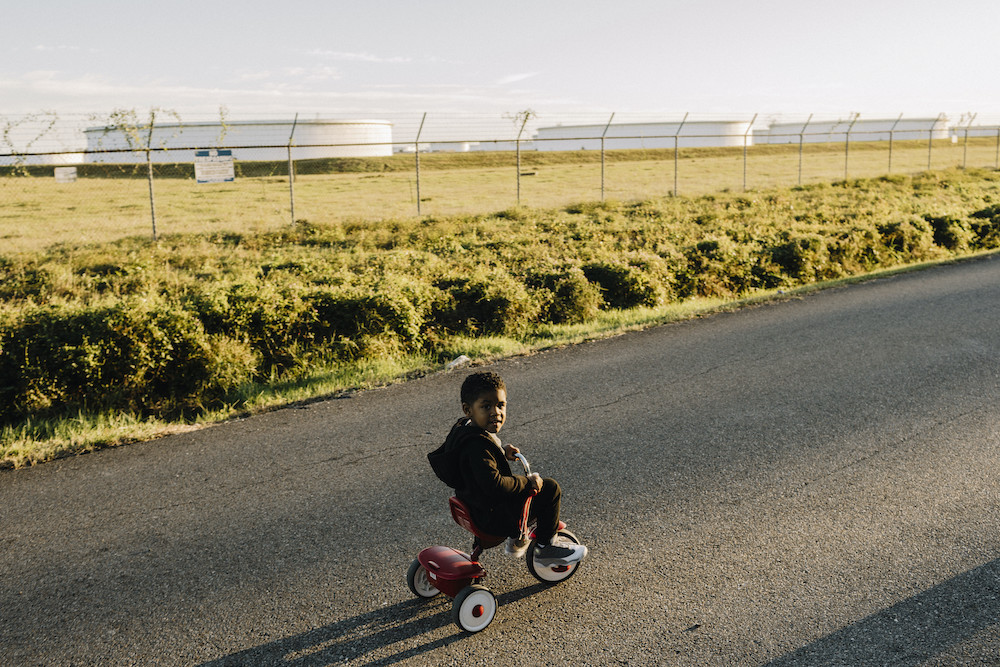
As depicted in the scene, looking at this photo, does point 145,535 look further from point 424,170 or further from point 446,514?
point 424,170

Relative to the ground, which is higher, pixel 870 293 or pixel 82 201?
pixel 82 201

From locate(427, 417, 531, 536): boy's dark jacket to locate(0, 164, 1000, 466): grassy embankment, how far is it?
11.9 ft

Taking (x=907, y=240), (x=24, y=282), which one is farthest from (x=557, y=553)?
(x=907, y=240)

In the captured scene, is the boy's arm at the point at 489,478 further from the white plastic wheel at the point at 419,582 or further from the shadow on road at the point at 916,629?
the shadow on road at the point at 916,629

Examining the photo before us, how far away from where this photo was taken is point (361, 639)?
336 cm

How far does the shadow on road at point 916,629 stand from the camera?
10.3 ft

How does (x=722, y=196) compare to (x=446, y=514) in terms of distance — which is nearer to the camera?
(x=446, y=514)

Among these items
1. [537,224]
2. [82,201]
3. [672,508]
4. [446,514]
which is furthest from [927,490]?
[82,201]

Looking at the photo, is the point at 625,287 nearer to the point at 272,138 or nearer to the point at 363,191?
the point at 363,191

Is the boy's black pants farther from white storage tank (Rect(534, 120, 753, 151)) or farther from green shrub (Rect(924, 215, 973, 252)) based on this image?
white storage tank (Rect(534, 120, 753, 151))

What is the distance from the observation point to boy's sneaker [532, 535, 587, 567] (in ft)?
12.0

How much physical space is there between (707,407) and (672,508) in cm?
207

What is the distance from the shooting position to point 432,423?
6.18 metres

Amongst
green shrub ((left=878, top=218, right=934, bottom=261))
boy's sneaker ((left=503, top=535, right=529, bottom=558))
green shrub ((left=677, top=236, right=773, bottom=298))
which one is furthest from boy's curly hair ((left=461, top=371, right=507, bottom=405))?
green shrub ((left=878, top=218, right=934, bottom=261))
